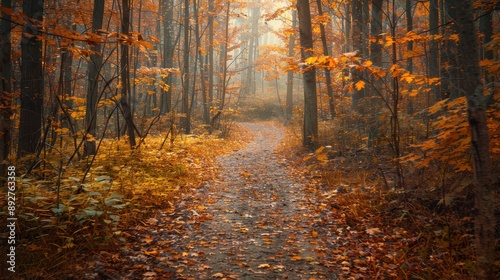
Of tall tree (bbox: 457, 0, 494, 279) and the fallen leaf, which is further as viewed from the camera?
the fallen leaf

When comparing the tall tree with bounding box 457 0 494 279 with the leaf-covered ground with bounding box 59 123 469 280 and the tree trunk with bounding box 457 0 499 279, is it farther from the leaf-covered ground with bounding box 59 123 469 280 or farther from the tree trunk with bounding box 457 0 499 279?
the leaf-covered ground with bounding box 59 123 469 280

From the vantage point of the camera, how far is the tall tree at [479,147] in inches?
103

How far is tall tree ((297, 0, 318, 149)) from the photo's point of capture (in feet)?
35.2

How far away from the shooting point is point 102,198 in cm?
466

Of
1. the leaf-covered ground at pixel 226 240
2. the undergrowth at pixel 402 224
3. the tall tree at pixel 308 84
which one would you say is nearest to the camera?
the undergrowth at pixel 402 224

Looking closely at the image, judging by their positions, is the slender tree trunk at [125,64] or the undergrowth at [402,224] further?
the slender tree trunk at [125,64]

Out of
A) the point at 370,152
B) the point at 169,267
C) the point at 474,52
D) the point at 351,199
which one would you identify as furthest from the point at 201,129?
the point at 474,52

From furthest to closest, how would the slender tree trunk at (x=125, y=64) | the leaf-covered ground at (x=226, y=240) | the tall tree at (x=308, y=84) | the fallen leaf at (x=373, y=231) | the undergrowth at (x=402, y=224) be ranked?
the tall tree at (x=308, y=84)
the slender tree trunk at (x=125, y=64)
the fallen leaf at (x=373, y=231)
the leaf-covered ground at (x=226, y=240)
the undergrowth at (x=402, y=224)

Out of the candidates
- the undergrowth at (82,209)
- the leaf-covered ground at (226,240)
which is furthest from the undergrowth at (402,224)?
the undergrowth at (82,209)

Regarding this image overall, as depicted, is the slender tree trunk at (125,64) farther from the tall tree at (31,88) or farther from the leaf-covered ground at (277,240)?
the leaf-covered ground at (277,240)

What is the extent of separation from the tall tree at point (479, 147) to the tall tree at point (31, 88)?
7.73 m

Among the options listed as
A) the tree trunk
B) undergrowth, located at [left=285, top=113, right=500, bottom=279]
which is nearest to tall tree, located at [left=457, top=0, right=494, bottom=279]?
the tree trunk

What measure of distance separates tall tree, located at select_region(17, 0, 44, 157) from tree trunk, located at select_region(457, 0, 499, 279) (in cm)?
774

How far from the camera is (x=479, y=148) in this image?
2.62 meters
